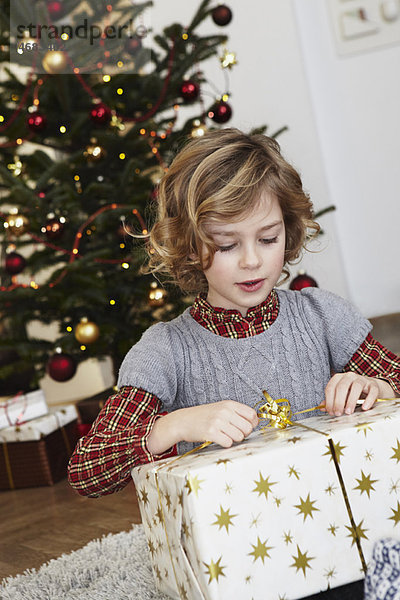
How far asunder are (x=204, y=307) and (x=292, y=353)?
0.16 metres

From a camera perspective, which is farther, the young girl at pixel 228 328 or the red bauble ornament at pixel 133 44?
the red bauble ornament at pixel 133 44

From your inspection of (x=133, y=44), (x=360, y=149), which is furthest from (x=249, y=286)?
(x=360, y=149)

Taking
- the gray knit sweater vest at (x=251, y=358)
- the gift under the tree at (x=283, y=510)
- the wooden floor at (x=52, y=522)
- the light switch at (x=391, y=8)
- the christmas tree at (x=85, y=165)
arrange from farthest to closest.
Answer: the light switch at (x=391, y=8) → the christmas tree at (x=85, y=165) → the wooden floor at (x=52, y=522) → the gray knit sweater vest at (x=251, y=358) → the gift under the tree at (x=283, y=510)

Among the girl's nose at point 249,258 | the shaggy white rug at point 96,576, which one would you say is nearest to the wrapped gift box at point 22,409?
the shaggy white rug at point 96,576

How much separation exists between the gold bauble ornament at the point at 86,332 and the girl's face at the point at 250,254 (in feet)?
3.37

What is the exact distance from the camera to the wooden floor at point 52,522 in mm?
1442

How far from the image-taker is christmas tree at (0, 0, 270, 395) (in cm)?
204

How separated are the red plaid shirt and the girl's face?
5 centimetres

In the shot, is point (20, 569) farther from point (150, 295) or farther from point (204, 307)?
point (150, 295)

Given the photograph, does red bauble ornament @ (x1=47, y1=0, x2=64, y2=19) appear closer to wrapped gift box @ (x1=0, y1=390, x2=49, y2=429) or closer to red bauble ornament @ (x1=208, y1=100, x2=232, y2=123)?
red bauble ornament @ (x1=208, y1=100, x2=232, y2=123)

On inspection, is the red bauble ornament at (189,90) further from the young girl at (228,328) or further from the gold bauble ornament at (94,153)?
the young girl at (228,328)

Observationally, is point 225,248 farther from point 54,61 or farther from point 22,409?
point 22,409

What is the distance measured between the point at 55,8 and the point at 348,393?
5.44 ft

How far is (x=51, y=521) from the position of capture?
1.70 metres
